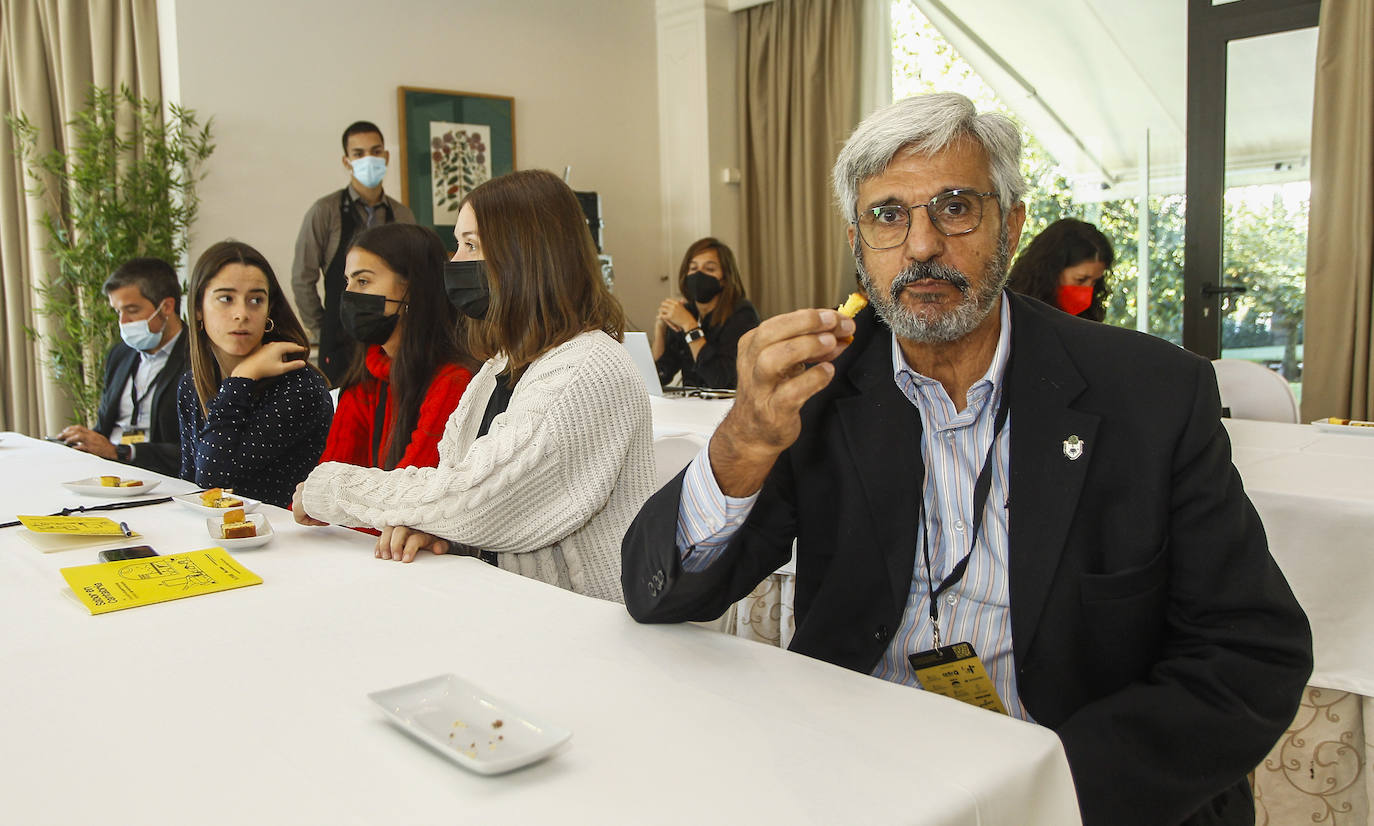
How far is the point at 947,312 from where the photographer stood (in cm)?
127

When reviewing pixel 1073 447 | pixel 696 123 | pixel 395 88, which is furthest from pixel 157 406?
pixel 696 123

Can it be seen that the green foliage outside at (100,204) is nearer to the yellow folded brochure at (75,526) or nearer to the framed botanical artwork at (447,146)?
the framed botanical artwork at (447,146)

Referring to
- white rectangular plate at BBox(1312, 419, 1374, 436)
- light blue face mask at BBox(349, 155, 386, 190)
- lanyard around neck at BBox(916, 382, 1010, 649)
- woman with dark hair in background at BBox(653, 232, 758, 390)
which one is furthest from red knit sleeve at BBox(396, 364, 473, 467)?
light blue face mask at BBox(349, 155, 386, 190)

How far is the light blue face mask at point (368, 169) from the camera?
15.4 ft

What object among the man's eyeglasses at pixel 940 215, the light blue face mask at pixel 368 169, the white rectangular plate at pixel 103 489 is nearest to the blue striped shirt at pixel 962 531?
the man's eyeglasses at pixel 940 215

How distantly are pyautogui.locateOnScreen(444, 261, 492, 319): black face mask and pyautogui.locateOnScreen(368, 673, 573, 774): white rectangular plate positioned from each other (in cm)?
104

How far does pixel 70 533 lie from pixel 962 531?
1.47m

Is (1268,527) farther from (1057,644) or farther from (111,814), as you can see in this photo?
(111,814)

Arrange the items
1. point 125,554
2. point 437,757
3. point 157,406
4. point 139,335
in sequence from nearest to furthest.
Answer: point 437,757, point 125,554, point 157,406, point 139,335

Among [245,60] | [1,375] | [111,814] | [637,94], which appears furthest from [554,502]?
[637,94]

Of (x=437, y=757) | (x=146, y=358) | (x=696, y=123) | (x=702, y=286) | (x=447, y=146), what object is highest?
(x=696, y=123)

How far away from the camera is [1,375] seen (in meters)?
5.11

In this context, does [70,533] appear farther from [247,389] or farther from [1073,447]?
[1073,447]

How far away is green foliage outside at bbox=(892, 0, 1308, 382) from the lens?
4.58 meters
